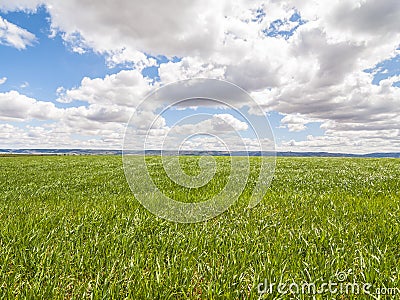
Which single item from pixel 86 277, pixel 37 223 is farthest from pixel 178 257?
pixel 37 223

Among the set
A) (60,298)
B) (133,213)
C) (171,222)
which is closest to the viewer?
(60,298)

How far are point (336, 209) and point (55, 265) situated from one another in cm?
617

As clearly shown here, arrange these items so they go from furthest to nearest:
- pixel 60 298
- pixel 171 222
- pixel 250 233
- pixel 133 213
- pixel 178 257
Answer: pixel 133 213, pixel 171 222, pixel 250 233, pixel 178 257, pixel 60 298

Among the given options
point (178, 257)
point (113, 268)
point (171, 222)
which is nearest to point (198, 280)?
point (178, 257)

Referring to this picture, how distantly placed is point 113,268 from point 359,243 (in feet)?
12.8

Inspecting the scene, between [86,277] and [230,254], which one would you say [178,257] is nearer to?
[230,254]

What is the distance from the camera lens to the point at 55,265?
149 inches

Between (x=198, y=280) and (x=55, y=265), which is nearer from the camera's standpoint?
(x=198, y=280)

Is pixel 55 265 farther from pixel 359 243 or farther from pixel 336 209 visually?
pixel 336 209

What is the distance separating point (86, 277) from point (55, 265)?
0.54 m

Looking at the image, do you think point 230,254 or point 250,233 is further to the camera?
point 250,233

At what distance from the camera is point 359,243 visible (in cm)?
448

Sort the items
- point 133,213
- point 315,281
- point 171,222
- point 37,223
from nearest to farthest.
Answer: point 315,281, point 37,223, point 171,222, point 133,213

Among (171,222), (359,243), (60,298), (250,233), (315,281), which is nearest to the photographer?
(60,298)
